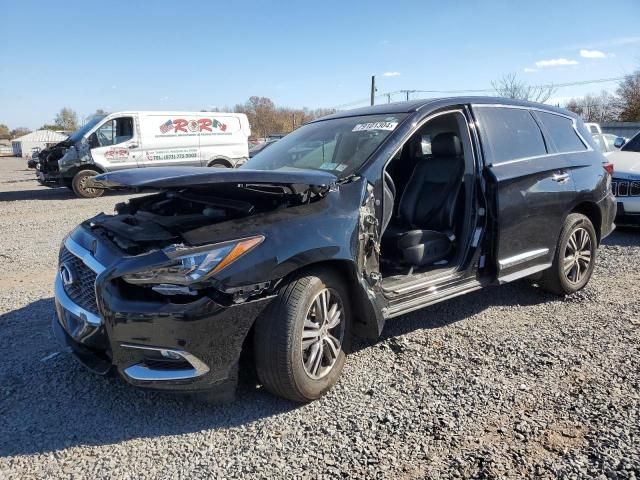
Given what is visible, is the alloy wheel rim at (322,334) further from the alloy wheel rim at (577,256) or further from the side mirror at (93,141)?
the side mirror at (93,141)

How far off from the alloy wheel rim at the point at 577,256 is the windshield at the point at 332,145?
2.21m

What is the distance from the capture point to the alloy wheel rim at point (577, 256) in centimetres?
467

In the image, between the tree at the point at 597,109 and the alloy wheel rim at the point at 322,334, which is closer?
the alloy wheel rim at the point at 322,334

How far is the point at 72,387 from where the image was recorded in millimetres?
3188

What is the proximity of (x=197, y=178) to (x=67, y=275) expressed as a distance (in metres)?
1.22

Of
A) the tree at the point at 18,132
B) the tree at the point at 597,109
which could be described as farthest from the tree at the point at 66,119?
the tree at the point at 597,109

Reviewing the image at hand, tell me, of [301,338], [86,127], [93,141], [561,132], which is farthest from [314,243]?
[86,127]

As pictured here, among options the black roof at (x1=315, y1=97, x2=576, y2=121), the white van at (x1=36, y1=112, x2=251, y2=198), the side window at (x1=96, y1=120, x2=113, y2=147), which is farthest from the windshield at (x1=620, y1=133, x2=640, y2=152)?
the side window at (x1=96, y1=120, x2=113, y2=147)

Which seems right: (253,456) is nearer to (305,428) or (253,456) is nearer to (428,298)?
(305,428)

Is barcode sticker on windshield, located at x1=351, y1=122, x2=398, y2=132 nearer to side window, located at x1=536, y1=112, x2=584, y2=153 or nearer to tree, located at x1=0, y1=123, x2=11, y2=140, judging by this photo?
side window, located at x1=536, y1=112, x2=584, y2=153

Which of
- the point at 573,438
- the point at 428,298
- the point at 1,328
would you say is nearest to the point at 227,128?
the point at 1,328

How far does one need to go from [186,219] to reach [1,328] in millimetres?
2271

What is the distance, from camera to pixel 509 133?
14.2ft

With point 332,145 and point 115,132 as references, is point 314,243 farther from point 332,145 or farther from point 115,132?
point 115,132
